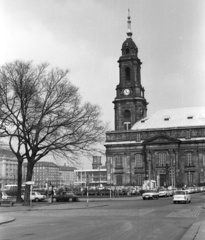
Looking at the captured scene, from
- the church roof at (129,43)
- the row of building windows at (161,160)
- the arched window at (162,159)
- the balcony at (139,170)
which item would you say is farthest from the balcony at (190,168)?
the church roof at (129,43)

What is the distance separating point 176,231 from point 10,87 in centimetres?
2742

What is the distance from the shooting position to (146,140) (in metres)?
101

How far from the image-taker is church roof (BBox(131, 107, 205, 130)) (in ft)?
333

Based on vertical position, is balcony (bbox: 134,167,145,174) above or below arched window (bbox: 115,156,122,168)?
below

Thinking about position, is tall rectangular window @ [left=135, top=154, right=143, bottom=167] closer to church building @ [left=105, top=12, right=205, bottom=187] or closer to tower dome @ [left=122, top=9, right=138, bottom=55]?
church building @ [left=105, top=12, right=205, bottom=187]

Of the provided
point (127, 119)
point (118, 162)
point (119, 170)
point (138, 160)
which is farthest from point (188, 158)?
point (127, 119)

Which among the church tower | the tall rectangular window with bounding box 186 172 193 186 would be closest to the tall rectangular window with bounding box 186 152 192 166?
the tall rectangular window with bounding box 186 172 193 186

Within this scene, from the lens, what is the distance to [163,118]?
106875mm

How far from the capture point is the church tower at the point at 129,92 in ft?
348

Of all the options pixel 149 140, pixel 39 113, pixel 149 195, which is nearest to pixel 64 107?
pixel 39 113

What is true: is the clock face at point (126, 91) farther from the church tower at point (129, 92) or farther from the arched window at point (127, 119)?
the arched window at point (127, 119)

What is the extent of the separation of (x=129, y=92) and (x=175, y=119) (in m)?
14.0

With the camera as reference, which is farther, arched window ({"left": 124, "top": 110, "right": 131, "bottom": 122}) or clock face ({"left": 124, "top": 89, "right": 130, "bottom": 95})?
arched window ({"left": 124, "top": 110, "right": 131, "bottom": 122})

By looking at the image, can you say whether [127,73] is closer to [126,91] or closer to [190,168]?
[126,91]
